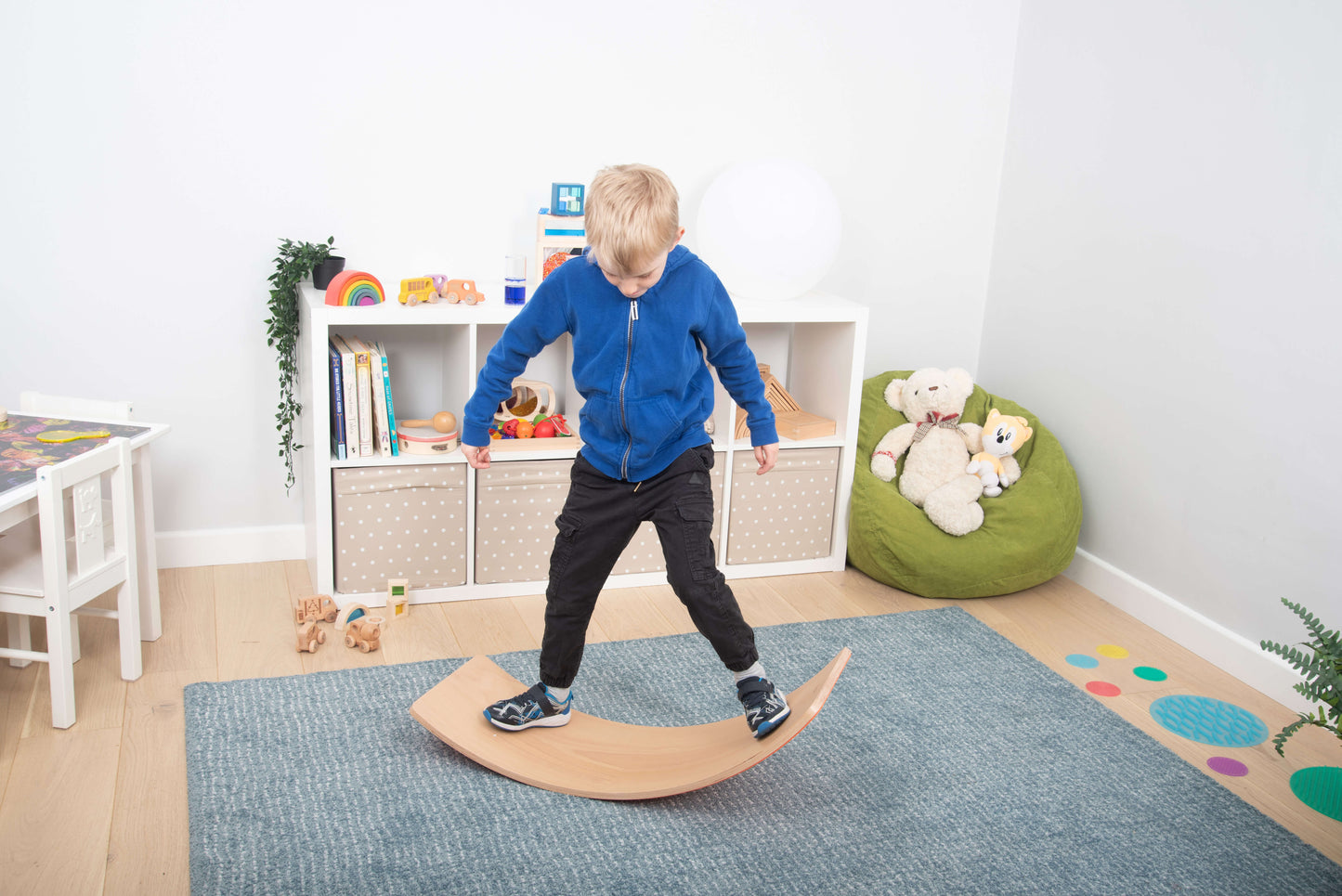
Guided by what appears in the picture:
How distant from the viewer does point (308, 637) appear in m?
2.11

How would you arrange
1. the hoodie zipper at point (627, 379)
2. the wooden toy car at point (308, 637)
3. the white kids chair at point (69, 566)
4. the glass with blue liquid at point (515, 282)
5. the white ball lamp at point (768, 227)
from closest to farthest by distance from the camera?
the hoodie zipper at point (627, 379) → the white kids chair at point (69, 566) → the wooden toy car at point (308, 637) → the glass with blue liquid at point (515, 282) → the white ball lamp at point (768, 227)

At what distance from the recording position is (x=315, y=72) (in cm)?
235

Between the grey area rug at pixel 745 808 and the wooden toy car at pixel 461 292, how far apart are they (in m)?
0.80

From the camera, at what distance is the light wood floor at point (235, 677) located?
151 cm

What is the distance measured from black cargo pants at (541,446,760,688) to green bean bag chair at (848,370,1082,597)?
36.4 inches

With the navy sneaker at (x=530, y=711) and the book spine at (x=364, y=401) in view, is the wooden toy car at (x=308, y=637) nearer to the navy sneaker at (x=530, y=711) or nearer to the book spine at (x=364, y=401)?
the book spine at (x=364, y=401)

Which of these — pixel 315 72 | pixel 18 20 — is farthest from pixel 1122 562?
pixel 18 20

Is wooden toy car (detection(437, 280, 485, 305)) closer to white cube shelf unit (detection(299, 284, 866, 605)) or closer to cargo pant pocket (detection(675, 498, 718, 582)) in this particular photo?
white cube shelf unit (detection(299, 284, 866, 605))

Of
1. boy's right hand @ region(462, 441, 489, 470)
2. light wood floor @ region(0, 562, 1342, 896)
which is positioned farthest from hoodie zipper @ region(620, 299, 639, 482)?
light wood floor @ region(0, 562, 1342, 896)

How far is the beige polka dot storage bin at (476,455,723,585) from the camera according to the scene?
2365 mm

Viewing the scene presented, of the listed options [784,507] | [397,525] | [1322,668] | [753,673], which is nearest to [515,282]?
[397,525]

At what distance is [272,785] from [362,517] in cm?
73

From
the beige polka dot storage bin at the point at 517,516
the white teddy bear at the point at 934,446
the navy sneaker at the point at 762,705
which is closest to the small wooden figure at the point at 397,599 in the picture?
the beige polka dot storage bin at the point at 517,516

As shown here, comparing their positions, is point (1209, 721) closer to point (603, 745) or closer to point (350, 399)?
point (603, 745)
